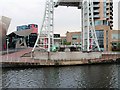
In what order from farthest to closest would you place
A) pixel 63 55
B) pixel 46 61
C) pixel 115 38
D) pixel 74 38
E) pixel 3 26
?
pixel 74 38 → pixel 3 26 → pixel 115 38 → pixel 63 55 → pixel 46 61

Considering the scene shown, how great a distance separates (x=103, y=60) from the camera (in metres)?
48.9

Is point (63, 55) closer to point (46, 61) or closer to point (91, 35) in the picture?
point (46, 61)

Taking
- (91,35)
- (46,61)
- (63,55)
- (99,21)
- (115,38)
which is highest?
(99,21)

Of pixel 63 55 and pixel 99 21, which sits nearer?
pixel 63 55

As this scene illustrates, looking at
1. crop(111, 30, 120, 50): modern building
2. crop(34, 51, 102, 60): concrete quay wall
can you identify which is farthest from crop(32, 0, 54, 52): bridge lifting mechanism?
crop(111, 30, 120, 50): modern building

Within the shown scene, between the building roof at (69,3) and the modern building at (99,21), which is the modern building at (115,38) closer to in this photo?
the modern building at (99,21)

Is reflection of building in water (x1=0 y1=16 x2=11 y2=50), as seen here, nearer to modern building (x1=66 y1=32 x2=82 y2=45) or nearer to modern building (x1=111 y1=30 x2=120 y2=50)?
modern building (x1=66 y1=32 x2=82 y2=45)

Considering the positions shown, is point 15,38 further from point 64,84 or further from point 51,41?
point 64,84

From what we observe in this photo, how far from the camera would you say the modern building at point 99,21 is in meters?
52.3

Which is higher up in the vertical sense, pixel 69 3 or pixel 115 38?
pixel 69 3

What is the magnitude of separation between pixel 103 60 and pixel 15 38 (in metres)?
55.6

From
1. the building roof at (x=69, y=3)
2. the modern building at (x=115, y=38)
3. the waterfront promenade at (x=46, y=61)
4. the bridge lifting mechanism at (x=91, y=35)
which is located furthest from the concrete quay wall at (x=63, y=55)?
the modern building at (x=115, y=38)

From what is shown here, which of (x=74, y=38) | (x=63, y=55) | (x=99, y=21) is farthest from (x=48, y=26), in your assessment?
(x=74, y=38)

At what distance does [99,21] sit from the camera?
226 feet
